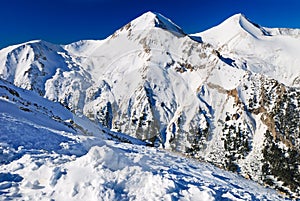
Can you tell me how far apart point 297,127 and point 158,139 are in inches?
2933

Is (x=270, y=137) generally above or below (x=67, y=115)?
above

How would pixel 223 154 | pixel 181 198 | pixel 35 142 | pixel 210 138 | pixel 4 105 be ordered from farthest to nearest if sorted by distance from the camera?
pixel 210 138 → pixel 223 154 → pixel 4 105 → pixel 35 142 → pixel 181 198

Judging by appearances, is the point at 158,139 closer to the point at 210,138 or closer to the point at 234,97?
the point at 210,138

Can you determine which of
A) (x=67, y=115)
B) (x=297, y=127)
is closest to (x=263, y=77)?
(x=297, y=127)

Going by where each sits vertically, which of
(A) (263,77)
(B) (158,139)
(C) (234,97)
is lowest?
(B) (158,139)

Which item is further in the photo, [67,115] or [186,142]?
[186,142]

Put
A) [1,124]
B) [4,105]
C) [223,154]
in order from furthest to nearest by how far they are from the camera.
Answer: [223,154]
[4,105]
[1,124]

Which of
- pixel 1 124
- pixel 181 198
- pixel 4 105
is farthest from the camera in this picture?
pixel 4 105

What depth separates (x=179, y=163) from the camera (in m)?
18.2

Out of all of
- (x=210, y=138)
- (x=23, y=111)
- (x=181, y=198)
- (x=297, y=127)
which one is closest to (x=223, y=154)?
(x=210, y=138)

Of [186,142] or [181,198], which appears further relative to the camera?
[186,142]

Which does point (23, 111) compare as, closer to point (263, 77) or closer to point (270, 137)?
point (270, 137)

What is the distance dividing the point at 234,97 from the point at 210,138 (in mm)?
27774

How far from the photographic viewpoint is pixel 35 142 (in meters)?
16.7
